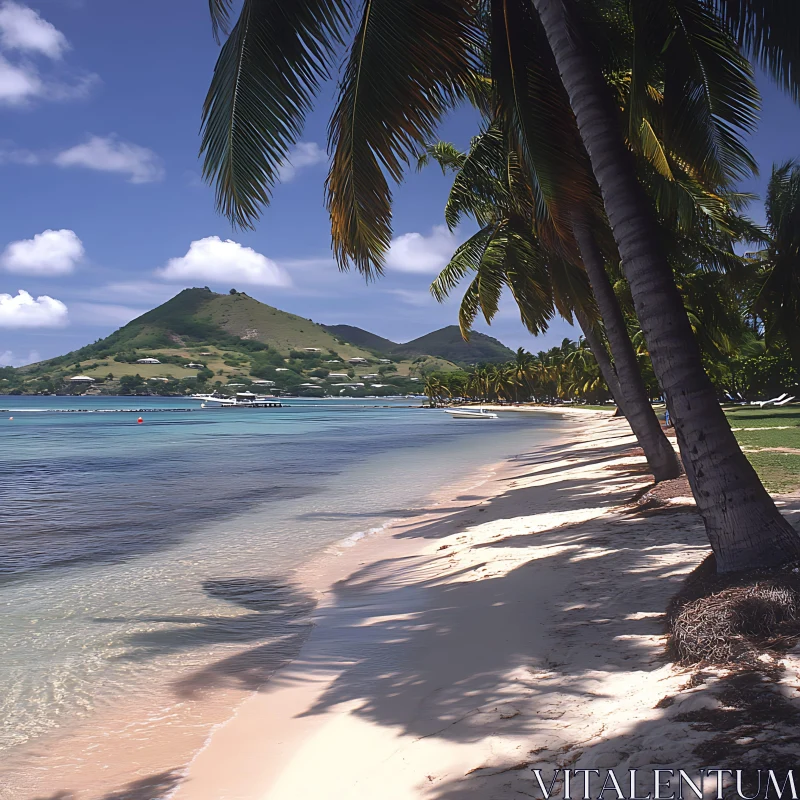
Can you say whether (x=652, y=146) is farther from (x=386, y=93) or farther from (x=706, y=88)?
(x=386, y=93)

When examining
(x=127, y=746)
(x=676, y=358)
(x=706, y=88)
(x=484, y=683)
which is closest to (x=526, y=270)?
(x=706, y=88)

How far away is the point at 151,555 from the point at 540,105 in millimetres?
A: 9063

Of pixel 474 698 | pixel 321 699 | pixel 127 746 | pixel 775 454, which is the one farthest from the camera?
pixel 775 454

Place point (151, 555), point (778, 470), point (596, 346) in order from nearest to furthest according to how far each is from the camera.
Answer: point (151, 555)
point (778, 470)
point (596, 346)

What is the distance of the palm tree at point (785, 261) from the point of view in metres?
14.9

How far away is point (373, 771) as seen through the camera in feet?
12.0

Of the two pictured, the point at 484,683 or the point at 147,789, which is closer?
the point at 147,789

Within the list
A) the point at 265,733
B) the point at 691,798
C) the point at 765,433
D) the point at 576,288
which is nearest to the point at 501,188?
the point at 576,288

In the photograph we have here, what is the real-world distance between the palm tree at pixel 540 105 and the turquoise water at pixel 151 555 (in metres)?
4.35

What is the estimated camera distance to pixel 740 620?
13.1ft

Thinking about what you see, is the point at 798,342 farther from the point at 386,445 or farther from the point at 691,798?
the point at 386,445

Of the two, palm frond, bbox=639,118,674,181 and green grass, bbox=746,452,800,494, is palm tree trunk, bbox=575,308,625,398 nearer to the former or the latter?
green grass, bbox=746,452,800,494

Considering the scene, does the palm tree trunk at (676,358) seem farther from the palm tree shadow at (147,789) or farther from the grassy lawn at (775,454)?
the grassy lawn at (775,454)

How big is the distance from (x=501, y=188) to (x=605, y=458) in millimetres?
9123
